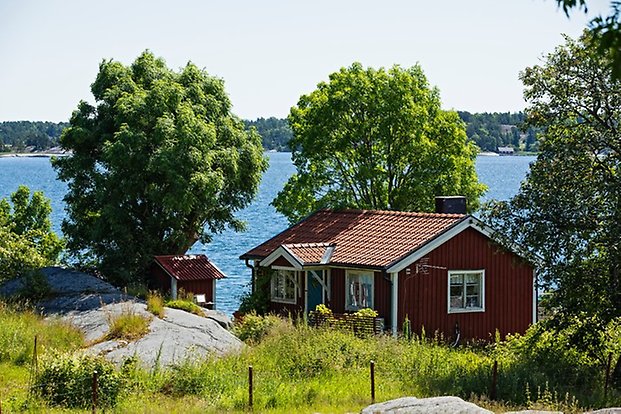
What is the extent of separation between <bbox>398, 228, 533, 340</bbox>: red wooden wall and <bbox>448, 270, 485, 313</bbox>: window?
0.18 m

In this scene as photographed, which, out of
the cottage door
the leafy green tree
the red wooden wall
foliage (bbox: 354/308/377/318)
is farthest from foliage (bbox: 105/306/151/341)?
the leafy green tree

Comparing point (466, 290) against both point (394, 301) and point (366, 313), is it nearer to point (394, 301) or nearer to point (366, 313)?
point (394, 301)

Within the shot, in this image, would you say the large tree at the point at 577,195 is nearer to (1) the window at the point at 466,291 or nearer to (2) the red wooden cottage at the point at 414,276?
(2) the red wooden cottage at the point at 414,276

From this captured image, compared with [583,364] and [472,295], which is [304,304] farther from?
[583,364]

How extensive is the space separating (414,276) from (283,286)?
5.25 metres

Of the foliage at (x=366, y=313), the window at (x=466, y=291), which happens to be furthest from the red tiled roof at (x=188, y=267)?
the window at (x=466, y=291)

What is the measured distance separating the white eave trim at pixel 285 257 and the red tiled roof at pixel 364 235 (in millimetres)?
256

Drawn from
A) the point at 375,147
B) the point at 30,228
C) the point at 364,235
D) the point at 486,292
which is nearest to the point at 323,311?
the point at 364,235

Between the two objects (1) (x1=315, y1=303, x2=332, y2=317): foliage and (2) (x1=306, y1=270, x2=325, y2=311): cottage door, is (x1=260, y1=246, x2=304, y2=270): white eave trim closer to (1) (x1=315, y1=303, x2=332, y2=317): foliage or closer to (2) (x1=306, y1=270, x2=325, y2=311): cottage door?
(2) (x1=306, y1=270, x2=325, y2=311): cottage door

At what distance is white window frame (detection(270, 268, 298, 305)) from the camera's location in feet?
112

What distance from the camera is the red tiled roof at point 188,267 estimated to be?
115 ft

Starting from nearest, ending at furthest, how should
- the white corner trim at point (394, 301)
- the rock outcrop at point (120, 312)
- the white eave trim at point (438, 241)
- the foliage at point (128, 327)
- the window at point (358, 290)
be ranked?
the rock outcrop at point (120, 312)
the foliage at point (128, 327)
the white corner trim at point (394, 301)
the white eave trim at point (438, 241)
the window at point (358, 290)

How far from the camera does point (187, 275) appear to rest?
35312 mm

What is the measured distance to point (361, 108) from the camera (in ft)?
140
